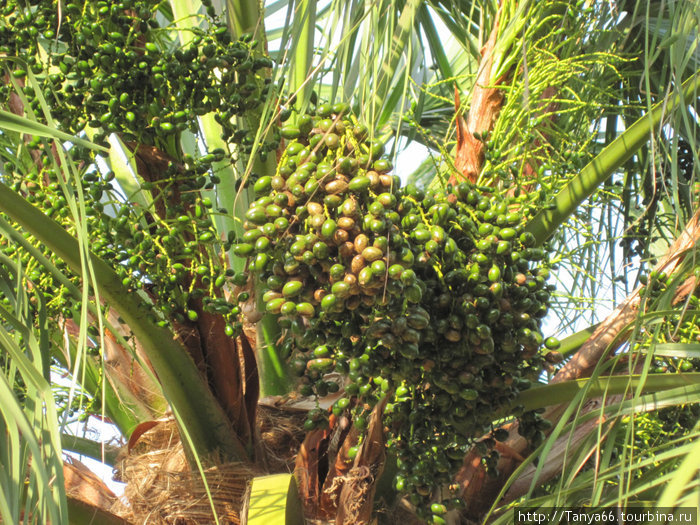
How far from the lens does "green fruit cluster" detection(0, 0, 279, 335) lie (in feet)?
5.13

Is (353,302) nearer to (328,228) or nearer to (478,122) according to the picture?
(328,228)

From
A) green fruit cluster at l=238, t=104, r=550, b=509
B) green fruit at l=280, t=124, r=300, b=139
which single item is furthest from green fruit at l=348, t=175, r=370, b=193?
green fruit at l=280, t=124, r=300, b=139

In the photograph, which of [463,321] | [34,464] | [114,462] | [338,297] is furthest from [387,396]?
[114,462]

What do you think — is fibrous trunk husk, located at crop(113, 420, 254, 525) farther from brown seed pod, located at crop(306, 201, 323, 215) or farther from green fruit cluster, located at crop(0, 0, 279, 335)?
brown seed pod, located at crop(306, 201, 323, 215)

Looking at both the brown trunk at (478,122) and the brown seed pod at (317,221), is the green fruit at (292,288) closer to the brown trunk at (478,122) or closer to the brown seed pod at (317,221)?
the brown seed pod at (317,221)

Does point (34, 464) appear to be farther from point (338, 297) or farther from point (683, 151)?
point (683, 151)

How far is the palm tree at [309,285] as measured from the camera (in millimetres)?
1254

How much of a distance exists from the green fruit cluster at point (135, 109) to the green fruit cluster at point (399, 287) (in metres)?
0.26

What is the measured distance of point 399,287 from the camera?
1233 mm

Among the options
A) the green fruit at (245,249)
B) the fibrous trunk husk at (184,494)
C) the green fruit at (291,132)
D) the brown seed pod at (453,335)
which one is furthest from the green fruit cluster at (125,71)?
the fibrous trunk husk at (184,494)

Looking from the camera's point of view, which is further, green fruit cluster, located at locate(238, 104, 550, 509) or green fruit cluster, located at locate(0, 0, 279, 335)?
green fruit cluster, located at locate(0, 0, 279, 335)

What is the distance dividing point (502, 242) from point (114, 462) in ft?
4.65

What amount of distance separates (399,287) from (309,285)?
0.18m

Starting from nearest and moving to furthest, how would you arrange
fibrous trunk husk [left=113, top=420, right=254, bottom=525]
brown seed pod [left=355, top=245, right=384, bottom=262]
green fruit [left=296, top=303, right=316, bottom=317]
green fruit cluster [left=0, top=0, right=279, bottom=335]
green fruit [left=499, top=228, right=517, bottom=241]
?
brown seed pod [left=355, top=245, right=384, bottom=262], green fruit [left=296, top=303, right=316, bottom=317], green fruit [left=499, top=228, right=517, bottom=241], green fruit cluster [left=0, top=0, right=279, bottom=335], fibrous trunk husk [left=113, top=420, right=254, bottom=525]
